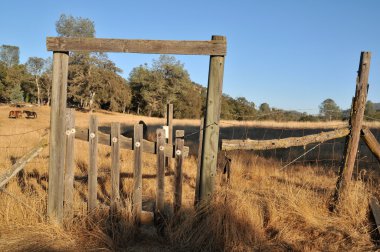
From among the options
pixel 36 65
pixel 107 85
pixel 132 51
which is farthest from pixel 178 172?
pixel 36 65

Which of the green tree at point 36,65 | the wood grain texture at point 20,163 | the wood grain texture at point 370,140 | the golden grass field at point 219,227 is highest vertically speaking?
the green tree at point 36,65

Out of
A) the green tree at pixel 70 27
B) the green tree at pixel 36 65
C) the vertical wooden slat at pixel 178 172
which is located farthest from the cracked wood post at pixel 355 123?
the green tree at pixel 36 65

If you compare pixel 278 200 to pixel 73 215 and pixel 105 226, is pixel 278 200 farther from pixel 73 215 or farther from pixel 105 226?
pixel 73 215

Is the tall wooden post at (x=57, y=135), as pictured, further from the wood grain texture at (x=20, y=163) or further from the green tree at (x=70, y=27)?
the green tree at (x=70, y=27)

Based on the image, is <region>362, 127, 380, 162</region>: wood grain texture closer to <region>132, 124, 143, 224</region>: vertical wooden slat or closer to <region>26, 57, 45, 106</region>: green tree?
<region>132, 124, 143, 224</region>: vertical wooden slat

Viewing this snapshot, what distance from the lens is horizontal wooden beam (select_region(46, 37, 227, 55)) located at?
13.6 feet

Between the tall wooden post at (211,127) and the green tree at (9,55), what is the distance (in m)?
86.4

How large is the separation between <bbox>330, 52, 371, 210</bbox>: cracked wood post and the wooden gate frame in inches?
80.8

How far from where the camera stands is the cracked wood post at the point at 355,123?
188 inches

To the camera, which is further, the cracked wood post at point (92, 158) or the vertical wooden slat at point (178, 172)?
the cracked wood post at point (92, 158)

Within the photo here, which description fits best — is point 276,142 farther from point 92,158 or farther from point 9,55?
point 9,55

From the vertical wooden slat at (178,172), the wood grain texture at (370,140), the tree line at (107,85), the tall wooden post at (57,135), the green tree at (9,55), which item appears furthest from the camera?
the green tree at (9,55)

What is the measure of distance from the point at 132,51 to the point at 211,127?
4.67 ft

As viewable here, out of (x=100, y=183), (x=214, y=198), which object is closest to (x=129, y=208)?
(x=214, y=198)
